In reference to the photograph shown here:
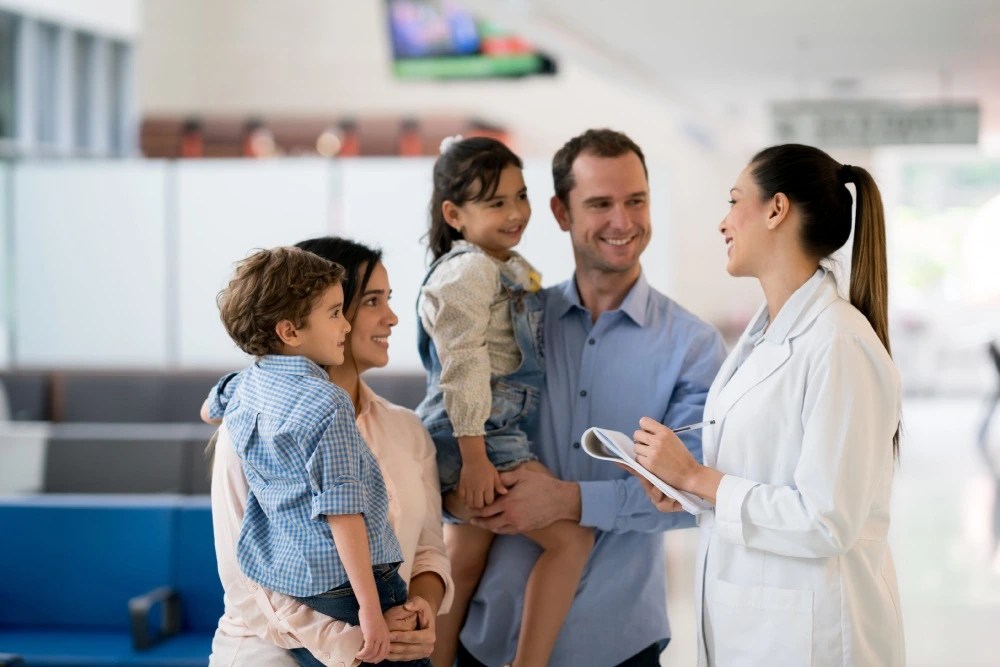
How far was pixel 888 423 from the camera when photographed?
1.84 metres

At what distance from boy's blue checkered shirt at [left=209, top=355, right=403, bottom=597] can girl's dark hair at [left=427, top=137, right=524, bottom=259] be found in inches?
26.6

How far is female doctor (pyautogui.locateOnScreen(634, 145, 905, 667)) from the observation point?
1.81 m

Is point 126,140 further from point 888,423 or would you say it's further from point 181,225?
point 888,423

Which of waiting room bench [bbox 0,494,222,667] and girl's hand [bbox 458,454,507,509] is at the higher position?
girl's hand [bbox 458,454,507,509]

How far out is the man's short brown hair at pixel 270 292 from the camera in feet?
6.28

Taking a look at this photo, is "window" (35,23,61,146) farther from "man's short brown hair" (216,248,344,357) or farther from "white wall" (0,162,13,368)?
"man's short brown hair" (216,248,344,357)

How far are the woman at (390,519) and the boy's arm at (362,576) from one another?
0.19 feet

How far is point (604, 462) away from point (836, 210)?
0.79 meters

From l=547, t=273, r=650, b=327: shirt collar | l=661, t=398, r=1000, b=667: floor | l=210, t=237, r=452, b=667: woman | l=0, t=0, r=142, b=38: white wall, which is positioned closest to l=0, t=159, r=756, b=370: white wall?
l=661, t=398, r=1000, b=667: floor

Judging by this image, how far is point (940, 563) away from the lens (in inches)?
277

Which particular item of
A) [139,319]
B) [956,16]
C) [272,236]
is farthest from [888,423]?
[956,16]

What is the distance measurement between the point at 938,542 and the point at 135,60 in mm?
11452

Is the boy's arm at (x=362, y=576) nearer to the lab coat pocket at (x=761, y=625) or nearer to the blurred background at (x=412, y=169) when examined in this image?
the lab coat pocket at (x=761, y=625)

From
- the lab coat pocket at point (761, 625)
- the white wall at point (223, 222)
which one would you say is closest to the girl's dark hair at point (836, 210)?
the lab coat pocket at point (761, 625)
